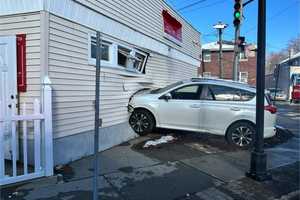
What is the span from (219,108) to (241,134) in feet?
2.87

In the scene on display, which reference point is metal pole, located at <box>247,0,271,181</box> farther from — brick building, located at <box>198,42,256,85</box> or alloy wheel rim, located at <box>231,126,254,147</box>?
brick building, located at <box>198,42,256,85</box>

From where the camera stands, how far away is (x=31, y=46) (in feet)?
19.9

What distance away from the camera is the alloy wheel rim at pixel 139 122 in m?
9.70

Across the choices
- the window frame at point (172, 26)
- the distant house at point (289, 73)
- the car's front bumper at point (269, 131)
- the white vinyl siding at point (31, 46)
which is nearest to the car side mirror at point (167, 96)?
the car's front bumper at point (269, 131)

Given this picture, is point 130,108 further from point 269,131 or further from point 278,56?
point 278,56

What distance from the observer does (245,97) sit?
9242 millimetres

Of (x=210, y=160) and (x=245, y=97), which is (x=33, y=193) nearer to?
(x=210, y=160)

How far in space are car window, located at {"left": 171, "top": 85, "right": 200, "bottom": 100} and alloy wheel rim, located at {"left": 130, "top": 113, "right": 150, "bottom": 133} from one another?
102cm

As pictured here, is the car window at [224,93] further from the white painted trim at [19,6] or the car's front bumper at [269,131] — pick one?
the white painted trim at [19,6]

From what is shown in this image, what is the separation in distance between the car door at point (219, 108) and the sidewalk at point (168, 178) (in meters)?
0.98

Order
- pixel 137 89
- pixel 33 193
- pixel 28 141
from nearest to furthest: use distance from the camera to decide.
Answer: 1. pixel 33 193
2. pixel 28 141
3. pixel 137 89

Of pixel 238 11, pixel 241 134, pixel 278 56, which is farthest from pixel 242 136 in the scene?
pixel 278 56

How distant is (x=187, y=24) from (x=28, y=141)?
1182cm

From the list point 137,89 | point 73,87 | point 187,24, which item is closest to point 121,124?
point 137,89
